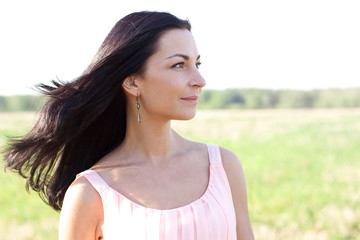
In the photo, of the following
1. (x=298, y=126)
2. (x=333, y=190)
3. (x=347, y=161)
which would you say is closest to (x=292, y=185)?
(x=333, y=190)

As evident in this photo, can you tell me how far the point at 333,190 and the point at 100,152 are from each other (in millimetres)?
9239

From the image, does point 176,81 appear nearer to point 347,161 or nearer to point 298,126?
point 347,161

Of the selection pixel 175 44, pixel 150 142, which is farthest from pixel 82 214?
pixel 175 44

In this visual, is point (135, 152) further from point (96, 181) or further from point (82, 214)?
point (82, 214)

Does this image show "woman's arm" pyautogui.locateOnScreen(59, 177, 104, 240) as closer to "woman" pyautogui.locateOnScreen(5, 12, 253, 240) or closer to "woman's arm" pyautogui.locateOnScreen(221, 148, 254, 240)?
"woman" pyautogui.locateOnScreen(5, 12, 253, 240)

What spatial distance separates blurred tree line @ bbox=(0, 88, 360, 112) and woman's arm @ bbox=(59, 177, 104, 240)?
42210 millimetres

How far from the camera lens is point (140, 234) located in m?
2.30

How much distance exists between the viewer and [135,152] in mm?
2594

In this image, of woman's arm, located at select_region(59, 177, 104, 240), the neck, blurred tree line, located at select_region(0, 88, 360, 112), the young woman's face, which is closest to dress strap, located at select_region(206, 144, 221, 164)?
the neck

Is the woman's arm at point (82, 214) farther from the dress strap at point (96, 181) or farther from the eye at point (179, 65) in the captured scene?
the eye at point (179, 65)

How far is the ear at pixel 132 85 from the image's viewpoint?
8.16ft

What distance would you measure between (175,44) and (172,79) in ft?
0.61

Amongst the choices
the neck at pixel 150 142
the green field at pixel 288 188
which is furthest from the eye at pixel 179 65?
the green field at pixel 288 188

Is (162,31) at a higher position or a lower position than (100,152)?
higher
